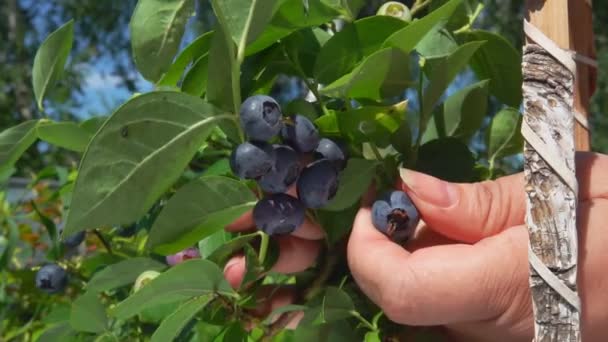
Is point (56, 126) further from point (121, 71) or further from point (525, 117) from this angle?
point (121, 71)

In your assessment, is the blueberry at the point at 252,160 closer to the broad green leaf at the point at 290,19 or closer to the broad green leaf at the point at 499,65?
the broad green leaf at the point at 290,19

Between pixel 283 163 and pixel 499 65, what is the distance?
176 millimetres

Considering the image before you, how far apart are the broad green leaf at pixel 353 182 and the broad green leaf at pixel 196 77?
92 millimetres

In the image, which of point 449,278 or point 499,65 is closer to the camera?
point 449,278

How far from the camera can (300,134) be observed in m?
0.37

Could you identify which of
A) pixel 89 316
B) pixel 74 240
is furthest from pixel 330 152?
pixel 74 240

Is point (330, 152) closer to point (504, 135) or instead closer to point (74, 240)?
point (504, 135)

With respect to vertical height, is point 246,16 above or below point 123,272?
above

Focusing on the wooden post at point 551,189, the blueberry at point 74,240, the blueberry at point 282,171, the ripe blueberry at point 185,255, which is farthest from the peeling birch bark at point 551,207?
the blueberry at point 74,240

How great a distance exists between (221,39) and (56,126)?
0.46ft

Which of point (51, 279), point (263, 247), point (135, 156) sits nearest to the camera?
point (135, 156)

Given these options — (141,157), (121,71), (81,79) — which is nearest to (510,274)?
(141,157)

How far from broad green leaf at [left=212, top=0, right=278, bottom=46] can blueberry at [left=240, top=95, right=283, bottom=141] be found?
3cm

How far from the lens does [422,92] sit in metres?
0.43
